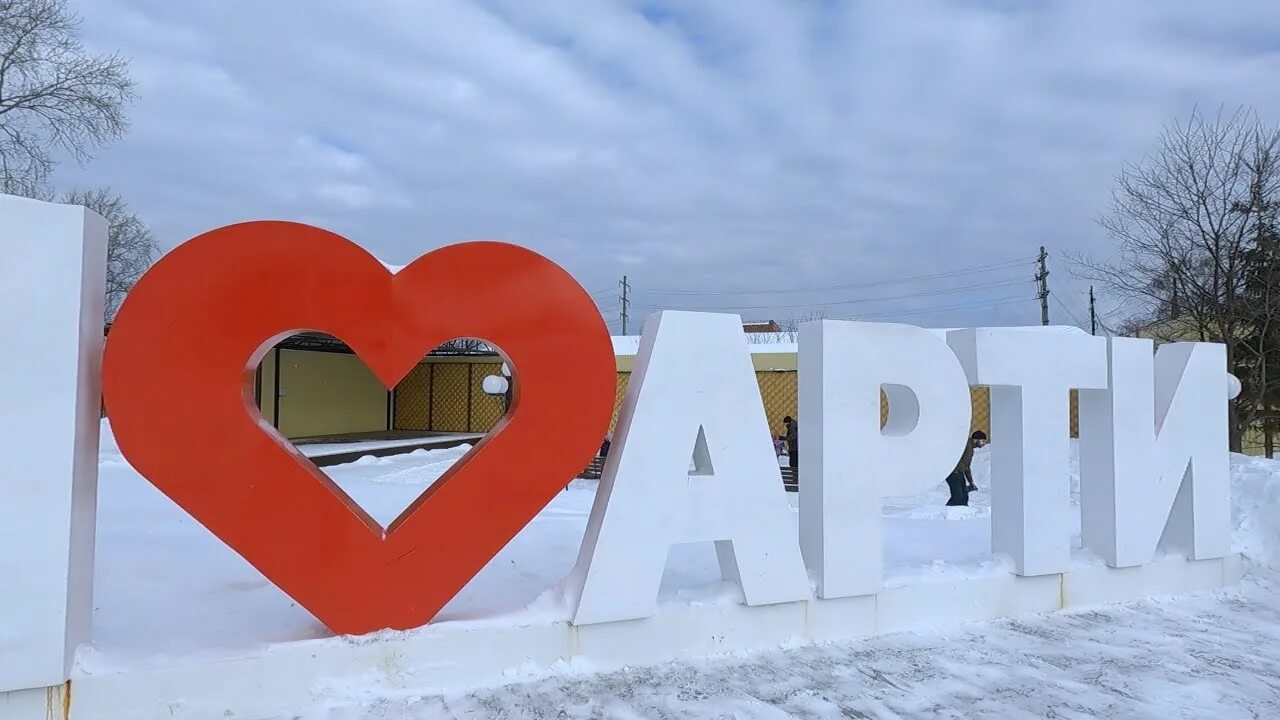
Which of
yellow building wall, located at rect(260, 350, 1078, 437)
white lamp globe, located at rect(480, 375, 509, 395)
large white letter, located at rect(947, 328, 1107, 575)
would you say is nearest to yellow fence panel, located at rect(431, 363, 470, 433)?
yellow building wall, located at rect(260, 350, 1078, 437)

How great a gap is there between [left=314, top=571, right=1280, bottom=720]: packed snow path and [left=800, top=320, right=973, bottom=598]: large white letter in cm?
47

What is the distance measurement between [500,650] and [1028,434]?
122 inches

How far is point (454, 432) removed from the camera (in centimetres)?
1964

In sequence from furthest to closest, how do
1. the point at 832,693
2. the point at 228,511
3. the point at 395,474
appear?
the point at 395,474 < the point at 832,693 < the point at 228,511

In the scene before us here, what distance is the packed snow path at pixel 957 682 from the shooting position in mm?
2932

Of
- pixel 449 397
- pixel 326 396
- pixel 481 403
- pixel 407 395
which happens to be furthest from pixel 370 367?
pixel 407 395

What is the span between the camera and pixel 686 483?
11.3ft

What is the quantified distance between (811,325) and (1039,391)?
1.53 metres

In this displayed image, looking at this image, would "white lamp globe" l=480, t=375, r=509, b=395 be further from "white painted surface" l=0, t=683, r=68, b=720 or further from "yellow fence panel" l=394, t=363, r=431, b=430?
"yellow fence panel" l=394, t=363, r=431, b=430

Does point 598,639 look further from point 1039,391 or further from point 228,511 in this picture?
point 1039,391

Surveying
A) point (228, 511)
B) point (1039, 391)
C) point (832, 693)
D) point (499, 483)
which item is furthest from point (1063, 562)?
point (228, 511)

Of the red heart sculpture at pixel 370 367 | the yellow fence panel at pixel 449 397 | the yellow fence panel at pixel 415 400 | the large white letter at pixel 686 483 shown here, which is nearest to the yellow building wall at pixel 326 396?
the yellow fence panel at pixel 415 400

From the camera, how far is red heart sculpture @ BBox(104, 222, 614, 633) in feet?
8.98

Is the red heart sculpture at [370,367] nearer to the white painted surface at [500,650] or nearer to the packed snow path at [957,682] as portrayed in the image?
the white painted surface at [500,650]
